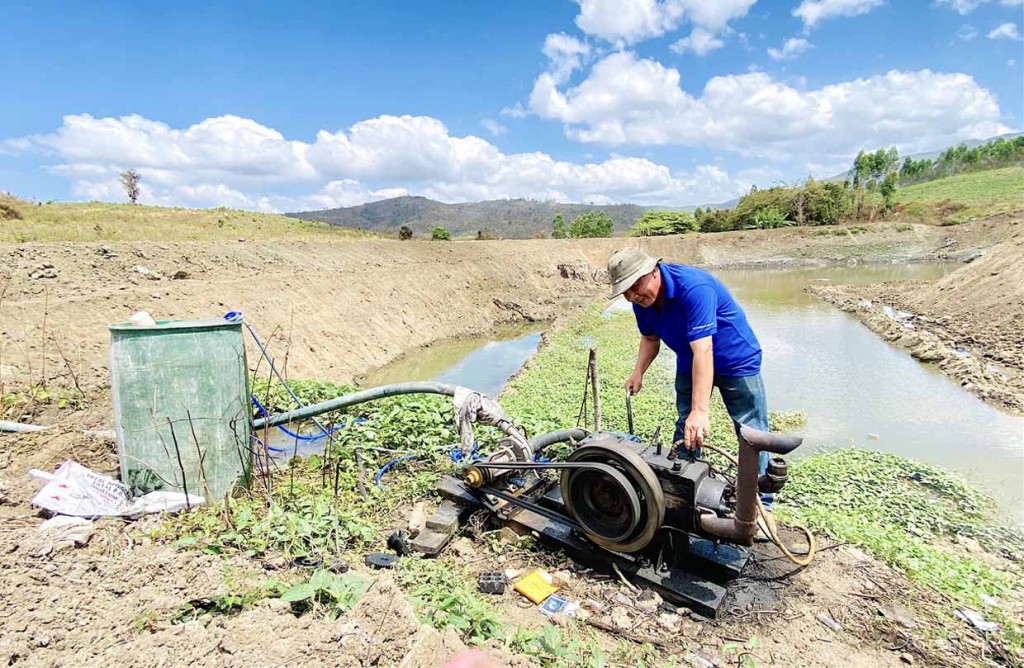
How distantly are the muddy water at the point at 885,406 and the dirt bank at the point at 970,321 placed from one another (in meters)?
0.31

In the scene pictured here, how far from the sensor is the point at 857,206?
4638 cm

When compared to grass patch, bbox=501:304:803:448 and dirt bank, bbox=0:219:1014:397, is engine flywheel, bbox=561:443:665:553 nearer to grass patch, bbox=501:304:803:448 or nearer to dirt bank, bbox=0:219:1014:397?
grass patch, bbox=501:304:803:448

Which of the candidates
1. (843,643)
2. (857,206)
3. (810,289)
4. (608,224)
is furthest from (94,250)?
(857,206)

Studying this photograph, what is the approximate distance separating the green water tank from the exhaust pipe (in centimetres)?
314

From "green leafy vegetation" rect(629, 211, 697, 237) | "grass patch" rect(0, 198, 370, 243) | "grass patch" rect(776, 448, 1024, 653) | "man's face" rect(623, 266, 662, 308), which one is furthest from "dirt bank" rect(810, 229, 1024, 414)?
"green leafy vegetation" rect(629, 211, 697, 237)

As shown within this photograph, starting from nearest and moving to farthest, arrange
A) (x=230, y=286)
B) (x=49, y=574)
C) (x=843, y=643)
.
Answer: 1. (x=49, y=574)
2. (x=843, y=643)
3. (x=230, y=286)

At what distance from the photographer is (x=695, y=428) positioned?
2.71m

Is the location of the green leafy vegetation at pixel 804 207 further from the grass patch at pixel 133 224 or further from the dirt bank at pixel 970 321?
the grass patch at pixel 133 224

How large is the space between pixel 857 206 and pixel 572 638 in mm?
55752

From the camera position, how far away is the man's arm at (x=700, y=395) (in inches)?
107

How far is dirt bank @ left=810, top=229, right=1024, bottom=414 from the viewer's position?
871 centimetres

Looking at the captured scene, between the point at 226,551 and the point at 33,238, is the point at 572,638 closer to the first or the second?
the point at 226,551

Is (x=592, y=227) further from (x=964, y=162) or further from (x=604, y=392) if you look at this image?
(x=964, y=162)

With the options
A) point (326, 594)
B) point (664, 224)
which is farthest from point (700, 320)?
point (664, 224)
